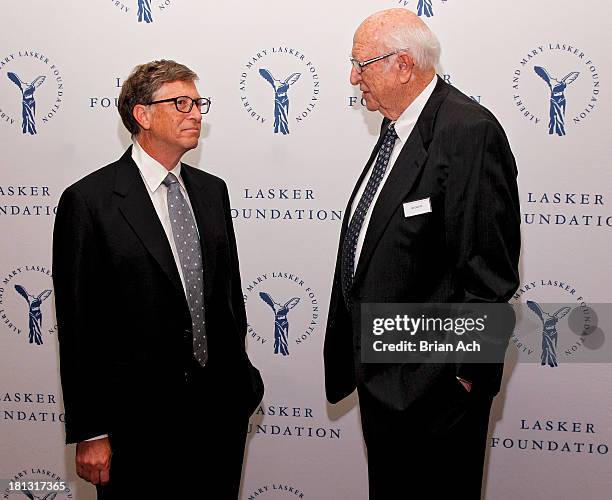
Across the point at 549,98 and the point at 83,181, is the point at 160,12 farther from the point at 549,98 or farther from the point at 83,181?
the point at 549,98

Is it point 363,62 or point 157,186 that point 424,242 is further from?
point 157,186

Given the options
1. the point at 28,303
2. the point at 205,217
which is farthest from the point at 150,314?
the point at 28,303

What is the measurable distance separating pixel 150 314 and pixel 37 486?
150 cm

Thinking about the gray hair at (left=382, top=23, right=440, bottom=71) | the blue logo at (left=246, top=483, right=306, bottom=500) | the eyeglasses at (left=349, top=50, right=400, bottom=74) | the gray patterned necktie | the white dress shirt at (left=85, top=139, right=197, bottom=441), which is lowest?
the blue logo at (left=246, top=483, right=306, bottom=500)

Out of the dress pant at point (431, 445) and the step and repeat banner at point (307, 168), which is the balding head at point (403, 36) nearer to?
the step and repeat banner at point (307, 168)

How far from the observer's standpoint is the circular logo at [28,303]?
10.3 feet

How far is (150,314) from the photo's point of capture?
222 centimetres

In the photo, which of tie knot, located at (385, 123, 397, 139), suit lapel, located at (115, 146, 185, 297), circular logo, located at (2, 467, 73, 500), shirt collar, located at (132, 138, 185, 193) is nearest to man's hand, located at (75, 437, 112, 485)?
suit lapel, located at (115, 146, 185, 297)

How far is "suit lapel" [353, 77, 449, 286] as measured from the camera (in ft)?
6.95

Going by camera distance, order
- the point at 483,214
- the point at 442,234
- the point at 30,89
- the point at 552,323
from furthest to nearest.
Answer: the point at 30,89 < the point at 552,323 < the point at 442,234 < the point at 483,214

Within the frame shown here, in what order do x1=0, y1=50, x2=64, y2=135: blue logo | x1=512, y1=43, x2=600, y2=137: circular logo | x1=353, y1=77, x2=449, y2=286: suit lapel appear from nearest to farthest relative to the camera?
x1=353, y1=77, x2=449, y2=286: suit lapel < x1=512, y1=43, x2=600, y2=137: circular logo < x1=0, y1=50, x2=64, y2=135: blue logo

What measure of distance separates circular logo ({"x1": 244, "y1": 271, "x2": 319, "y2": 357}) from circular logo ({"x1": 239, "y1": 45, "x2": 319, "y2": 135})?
0.61 m

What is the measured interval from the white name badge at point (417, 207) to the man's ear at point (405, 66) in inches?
16.2

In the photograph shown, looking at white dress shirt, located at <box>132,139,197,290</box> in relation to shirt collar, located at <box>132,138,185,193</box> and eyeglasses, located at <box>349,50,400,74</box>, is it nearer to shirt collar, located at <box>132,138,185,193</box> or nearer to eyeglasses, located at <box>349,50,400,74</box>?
shirt collar, located at <box>132,138,185,193</box>
